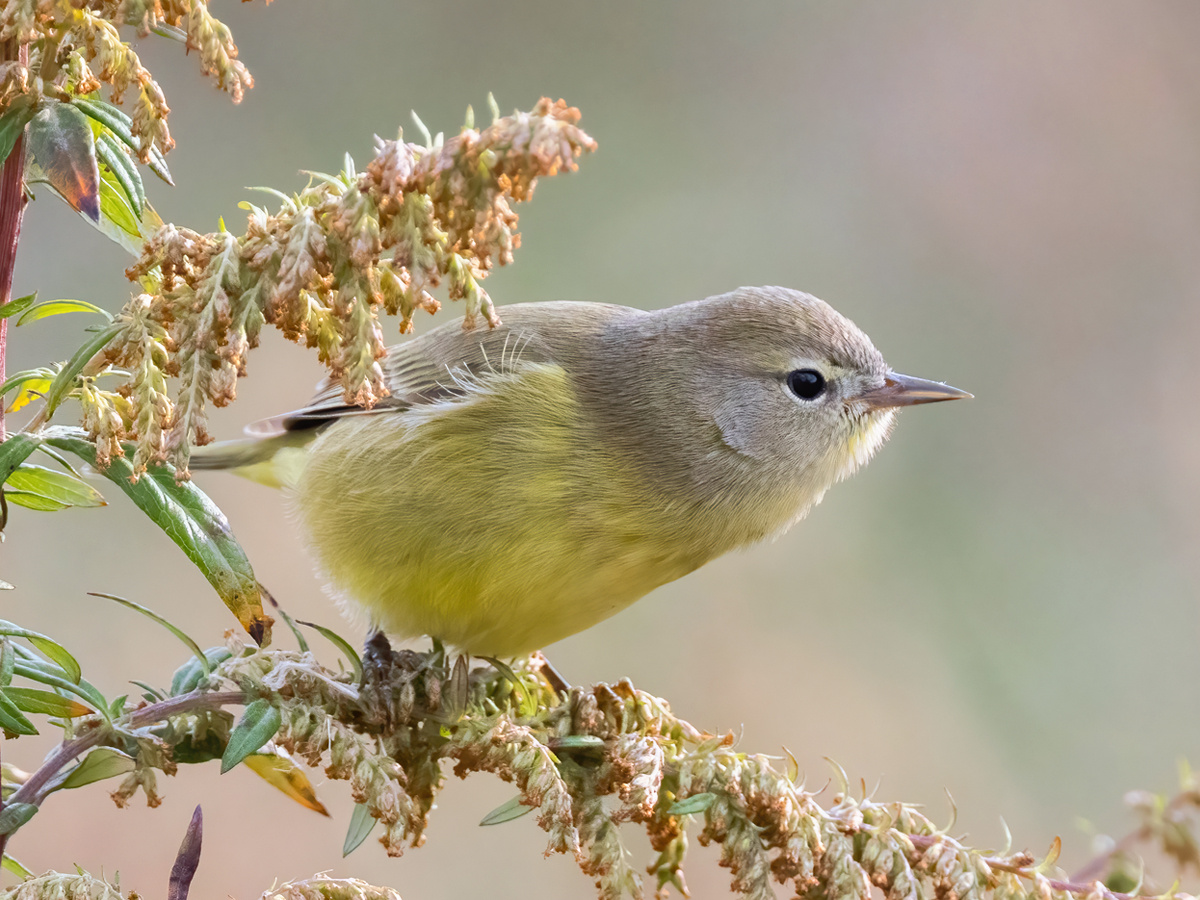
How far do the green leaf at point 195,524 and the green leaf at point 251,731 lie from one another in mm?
112

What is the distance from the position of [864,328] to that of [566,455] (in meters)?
3.89

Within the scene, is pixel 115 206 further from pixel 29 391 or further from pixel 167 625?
pixel 167 625

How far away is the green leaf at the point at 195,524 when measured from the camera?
1486 mm

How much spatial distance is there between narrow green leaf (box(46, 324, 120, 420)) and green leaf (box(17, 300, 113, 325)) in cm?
9

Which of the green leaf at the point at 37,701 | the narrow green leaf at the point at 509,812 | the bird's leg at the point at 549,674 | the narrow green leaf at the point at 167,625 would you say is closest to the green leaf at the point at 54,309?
the narrow green leaf at the point at 167,625

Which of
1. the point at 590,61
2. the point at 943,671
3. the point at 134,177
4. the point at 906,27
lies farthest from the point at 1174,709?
the point at 134,177

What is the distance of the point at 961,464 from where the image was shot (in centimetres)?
600

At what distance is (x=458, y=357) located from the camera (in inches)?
117

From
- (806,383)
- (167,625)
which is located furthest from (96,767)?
(806,383)

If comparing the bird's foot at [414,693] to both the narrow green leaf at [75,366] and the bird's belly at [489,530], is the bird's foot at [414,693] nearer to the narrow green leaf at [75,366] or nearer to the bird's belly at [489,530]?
the bird's belly at [489,530]

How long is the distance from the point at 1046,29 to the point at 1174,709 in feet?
12.3

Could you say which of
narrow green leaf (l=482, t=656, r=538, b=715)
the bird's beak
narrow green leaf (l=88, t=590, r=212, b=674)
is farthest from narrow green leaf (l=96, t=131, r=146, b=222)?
the bird's beak

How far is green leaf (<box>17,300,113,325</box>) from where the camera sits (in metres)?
1.50

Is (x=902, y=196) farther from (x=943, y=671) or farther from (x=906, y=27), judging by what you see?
(x=943, y=671)
